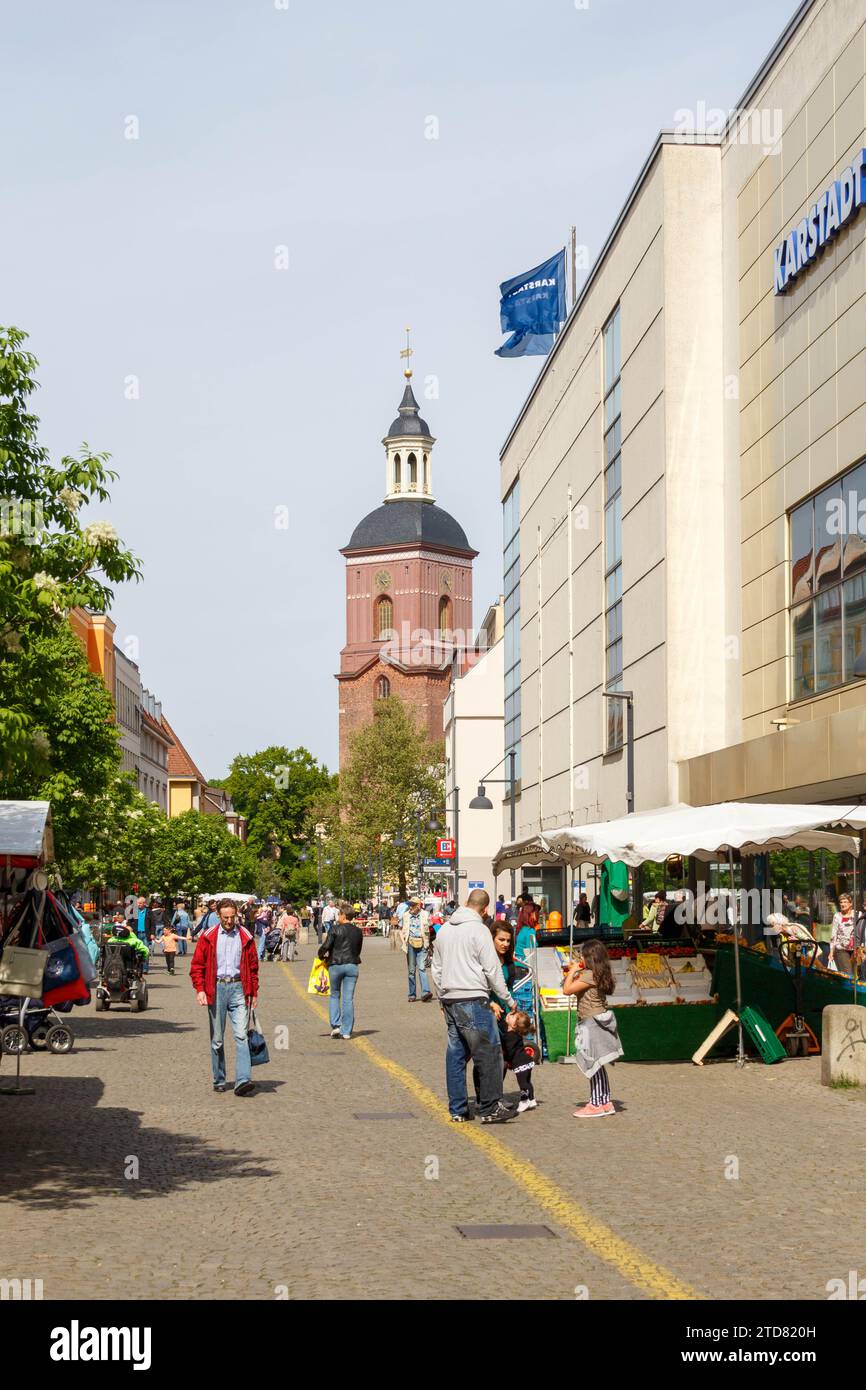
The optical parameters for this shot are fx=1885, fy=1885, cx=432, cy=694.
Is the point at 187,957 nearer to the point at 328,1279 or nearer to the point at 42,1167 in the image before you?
the point at 42,1167

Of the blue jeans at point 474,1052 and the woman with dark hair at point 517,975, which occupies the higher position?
the woman with dark hair at point 517,975

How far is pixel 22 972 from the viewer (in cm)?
1188

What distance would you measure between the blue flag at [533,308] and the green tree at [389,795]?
40739 millimetres

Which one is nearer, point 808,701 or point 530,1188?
point 530,1188

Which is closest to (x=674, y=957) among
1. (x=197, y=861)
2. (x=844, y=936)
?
(x=844, y=936)

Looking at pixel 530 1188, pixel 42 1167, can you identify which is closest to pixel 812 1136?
pixel 530 1188

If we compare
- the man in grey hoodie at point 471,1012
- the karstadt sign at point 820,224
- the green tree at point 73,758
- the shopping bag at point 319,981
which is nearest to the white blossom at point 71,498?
the man in grey hoodie at point 471,1012

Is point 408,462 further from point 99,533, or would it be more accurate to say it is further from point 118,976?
point 99,533

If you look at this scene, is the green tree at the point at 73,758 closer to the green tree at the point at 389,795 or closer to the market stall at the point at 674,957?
the market stall at the point at 674,957

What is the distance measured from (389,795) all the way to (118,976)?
69.7 metres

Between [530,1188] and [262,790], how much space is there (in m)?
139

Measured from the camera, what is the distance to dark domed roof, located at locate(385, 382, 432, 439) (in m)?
166

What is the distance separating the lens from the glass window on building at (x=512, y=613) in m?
73.1
